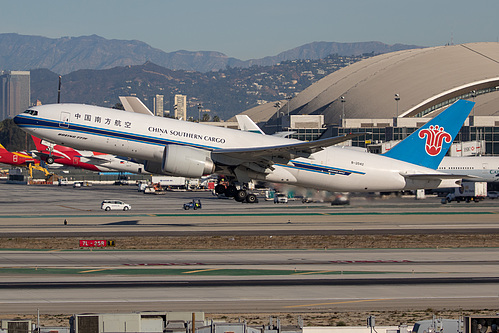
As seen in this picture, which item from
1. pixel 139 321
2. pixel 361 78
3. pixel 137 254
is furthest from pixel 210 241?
pixel 361 78

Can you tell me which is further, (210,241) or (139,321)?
(210,241)

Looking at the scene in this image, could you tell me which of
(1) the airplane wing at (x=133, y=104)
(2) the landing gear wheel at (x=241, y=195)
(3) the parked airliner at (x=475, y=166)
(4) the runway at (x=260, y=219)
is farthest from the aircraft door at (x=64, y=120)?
(1) the airplane wing at (x=133, y=104)

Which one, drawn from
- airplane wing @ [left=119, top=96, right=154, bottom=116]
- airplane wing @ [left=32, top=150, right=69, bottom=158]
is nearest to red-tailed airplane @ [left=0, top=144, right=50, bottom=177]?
airplane wing @ [left=32, top=150, right=69, bottom=158]

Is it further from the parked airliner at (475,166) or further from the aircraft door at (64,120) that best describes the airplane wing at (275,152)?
the parked airliner at (475,166)

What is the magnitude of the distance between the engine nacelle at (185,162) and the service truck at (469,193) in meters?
47.5

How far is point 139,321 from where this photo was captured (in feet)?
76.6

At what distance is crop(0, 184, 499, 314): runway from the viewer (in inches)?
1187

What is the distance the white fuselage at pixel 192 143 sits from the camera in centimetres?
4459

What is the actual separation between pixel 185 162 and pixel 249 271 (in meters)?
10.1

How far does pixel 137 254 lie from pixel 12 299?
14.6 m

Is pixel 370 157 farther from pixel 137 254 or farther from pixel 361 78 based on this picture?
Answer: pixel 361 78

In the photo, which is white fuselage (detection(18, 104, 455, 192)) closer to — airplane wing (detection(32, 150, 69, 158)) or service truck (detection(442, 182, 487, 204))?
service truck (detection(442, 182, 487, 204))

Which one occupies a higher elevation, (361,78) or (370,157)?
(361,78)

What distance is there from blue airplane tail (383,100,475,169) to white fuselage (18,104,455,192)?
895mm
